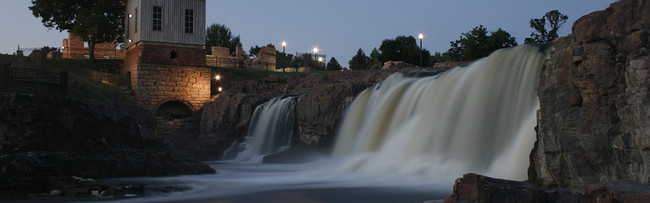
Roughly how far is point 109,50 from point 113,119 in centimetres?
2891

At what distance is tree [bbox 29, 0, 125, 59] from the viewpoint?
3622 cm

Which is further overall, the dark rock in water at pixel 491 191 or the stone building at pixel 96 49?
the stone building at pixel 96 49

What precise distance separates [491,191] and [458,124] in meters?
8.52

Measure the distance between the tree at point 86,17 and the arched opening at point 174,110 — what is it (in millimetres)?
6864

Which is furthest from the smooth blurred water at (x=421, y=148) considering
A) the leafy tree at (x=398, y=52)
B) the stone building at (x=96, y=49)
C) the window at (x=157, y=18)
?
the stone building at (x=96, y=49)

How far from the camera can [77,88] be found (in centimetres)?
2616

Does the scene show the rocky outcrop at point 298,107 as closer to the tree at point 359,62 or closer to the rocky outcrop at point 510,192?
the rocky outcrop at point 510,192

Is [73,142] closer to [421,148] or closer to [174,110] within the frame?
[421,148]

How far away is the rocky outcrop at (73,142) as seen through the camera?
14.7 metres

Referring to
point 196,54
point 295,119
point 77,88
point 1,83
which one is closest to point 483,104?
point 295,119

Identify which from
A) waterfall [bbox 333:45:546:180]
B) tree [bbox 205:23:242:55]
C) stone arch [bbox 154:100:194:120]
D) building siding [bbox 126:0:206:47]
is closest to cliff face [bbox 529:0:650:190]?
waterfall [bbox 333:45:546:180]

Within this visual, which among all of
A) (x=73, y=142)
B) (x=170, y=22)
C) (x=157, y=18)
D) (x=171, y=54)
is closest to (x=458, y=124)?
(x=73, y=142)

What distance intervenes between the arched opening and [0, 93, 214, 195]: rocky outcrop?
16.2m

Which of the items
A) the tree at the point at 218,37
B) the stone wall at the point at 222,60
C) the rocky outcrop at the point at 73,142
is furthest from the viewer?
the tree at the point at 218,37
